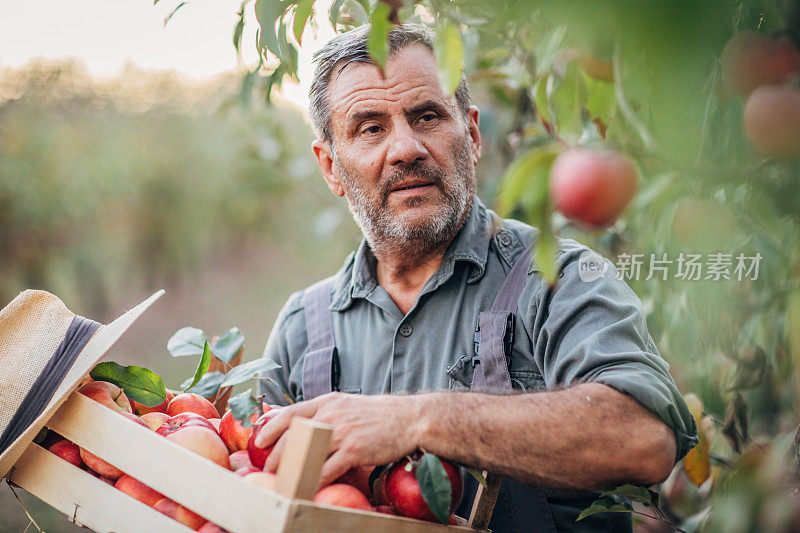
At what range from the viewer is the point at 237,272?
6574mm

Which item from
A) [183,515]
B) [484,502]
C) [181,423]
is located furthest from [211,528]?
[484,502]

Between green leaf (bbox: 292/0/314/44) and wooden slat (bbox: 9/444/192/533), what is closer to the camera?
green leaf (bbox: 292/0/314/44)

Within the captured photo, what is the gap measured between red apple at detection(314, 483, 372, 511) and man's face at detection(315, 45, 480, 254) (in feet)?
2.73

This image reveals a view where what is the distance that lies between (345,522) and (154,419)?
0.48m

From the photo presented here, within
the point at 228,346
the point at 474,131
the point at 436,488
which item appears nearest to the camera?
the point at 436,488

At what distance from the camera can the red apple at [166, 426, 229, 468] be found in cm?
106

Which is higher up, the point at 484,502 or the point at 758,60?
the point at 758,60

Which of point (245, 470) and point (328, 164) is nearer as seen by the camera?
point (245, 470)

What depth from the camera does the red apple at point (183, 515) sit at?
0.98 metres

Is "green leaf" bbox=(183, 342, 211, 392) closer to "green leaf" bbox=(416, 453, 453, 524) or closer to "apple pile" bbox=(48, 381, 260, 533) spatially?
"apple pile" bbox=(48, 381, 260, 533)

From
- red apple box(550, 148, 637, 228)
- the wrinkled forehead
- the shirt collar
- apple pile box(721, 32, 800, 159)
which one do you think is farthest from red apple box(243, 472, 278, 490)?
the wrinkled forehead

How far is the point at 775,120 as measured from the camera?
54 cm

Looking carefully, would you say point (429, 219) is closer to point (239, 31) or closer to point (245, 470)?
point (239, 31)

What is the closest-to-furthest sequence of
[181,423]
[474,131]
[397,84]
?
[181,423], [397,84], [474,131]
